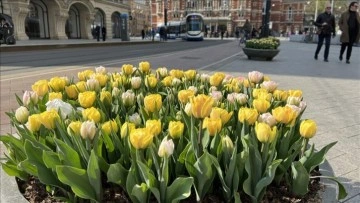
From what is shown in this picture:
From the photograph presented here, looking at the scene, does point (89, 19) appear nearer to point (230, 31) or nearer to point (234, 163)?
point (234, 163)

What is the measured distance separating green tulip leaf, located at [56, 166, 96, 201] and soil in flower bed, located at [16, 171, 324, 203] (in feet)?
0.47

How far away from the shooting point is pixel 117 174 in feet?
4.38

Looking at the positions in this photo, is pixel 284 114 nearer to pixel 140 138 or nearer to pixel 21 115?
pixel 140 138

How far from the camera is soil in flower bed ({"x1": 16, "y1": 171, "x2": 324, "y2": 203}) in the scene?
1.47m

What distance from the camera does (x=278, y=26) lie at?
325 feet

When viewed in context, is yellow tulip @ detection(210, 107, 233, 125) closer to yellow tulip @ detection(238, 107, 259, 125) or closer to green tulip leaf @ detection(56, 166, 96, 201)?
yellow tulip @ detection(238, 107, 259, 125)

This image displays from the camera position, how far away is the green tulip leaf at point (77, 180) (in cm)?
125

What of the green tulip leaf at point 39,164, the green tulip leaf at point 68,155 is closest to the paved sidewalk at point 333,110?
the green tulip leaf at point 68,155

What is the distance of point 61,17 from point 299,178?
3591 cm

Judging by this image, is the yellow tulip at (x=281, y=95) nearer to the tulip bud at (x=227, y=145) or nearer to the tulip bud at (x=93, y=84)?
the tulip bud at (x=227, y=145)

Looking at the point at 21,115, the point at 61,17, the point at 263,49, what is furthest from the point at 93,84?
the point at 61,17

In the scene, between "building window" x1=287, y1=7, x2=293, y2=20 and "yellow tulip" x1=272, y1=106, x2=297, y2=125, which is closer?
"yellow tulip" x1=272, y1=106, x2=297, y2=125

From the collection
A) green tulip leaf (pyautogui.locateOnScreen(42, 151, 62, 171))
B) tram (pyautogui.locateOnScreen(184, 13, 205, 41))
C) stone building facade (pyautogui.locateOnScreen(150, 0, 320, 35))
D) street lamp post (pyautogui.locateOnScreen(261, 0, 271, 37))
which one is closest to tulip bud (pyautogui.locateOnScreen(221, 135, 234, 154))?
green tulip leaf (pyautogui.locateOnScreen(42, 151, 62, 171))

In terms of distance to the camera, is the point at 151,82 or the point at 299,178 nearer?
the point at 299,178
